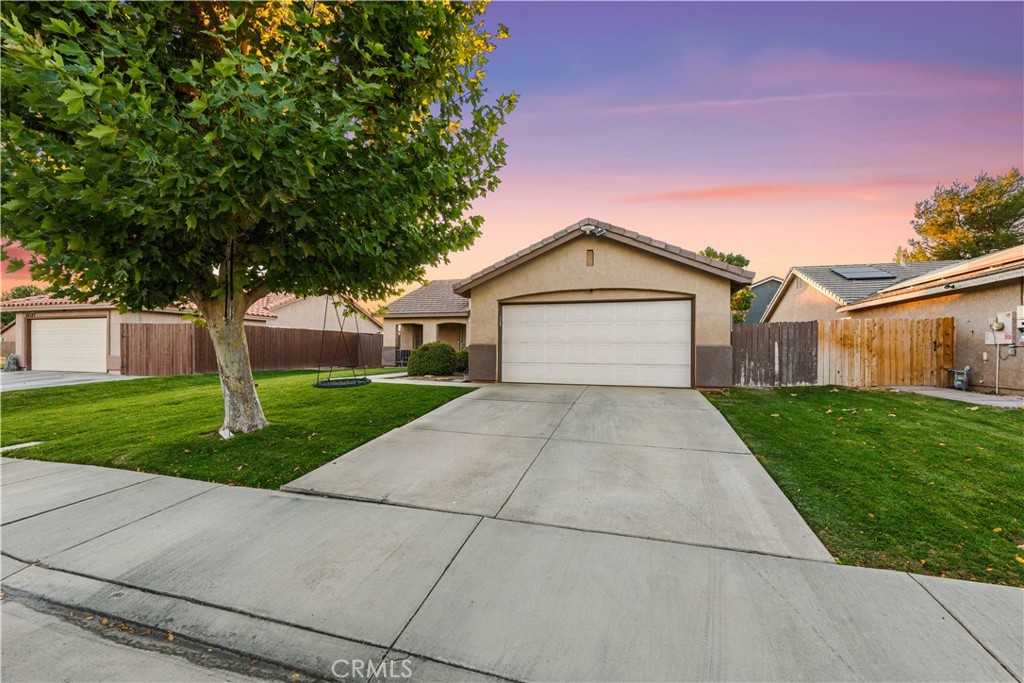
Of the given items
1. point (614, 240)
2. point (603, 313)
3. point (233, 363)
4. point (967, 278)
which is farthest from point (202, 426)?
point (967, 278)

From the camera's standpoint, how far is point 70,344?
1645cm

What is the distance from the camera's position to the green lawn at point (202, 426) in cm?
480

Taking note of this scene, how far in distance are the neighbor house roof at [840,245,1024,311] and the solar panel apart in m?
4.19

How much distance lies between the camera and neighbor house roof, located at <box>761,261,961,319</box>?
14.7m

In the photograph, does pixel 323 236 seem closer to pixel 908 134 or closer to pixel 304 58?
pixel 304 58

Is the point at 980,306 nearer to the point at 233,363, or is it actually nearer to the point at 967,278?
the point at 967,278

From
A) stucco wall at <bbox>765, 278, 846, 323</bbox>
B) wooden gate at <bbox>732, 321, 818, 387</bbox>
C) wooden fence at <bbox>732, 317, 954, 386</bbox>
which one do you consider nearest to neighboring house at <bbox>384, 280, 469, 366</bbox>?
wooden gate at <bbox>732, 321, 818, 387</bbox>

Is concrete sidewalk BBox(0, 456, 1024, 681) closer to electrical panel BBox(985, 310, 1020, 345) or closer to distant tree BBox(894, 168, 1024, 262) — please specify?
electrical panel BBox(985, 310, 1020, 345)

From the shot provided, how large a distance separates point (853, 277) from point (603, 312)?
42.1ft

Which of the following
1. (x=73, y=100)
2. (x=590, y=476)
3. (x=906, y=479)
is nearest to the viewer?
(x=73, y=100)

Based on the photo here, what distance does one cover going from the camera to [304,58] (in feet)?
12.0

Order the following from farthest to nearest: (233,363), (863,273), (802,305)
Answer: (802,305) → (863,273) → (233,363)

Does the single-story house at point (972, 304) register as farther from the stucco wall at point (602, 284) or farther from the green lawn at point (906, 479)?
the stucco wall at point (602, 284)

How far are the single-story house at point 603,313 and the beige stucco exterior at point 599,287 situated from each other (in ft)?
0.08
